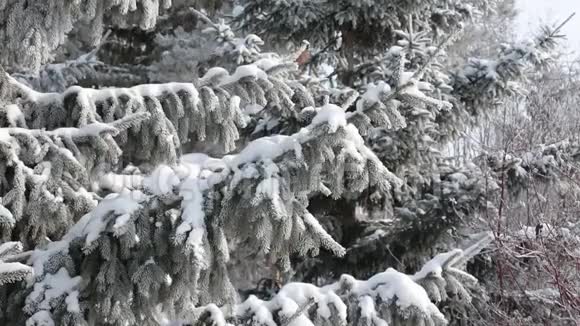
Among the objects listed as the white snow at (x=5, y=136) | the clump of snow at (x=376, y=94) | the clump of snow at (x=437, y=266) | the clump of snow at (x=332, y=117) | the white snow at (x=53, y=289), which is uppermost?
the clump of snow at (x=376, y=94)

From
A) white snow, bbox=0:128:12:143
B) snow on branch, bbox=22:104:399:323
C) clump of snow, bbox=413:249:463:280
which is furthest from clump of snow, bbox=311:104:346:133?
white snow, bbox=0:128:12:143

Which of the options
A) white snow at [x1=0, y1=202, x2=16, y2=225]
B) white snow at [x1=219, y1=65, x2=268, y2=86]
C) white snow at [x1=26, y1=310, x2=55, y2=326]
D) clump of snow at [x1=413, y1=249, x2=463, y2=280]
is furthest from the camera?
white snow at [x1=219, y1=65, x2=268, y2=86]

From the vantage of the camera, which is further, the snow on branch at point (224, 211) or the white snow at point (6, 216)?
the white snow at point (6, 216)

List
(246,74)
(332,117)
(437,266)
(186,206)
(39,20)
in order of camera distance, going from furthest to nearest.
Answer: (246,74), (437,266), (39,20), (186,206), (332,117)

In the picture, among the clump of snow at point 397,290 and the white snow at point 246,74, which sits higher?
the white snow at point 246,74

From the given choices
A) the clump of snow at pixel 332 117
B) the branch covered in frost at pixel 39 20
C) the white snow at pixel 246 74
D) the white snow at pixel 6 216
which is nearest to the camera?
the clump of snow at pixel 332 117

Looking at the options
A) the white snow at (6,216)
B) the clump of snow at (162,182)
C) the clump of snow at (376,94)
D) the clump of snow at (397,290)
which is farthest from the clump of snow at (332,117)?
the white snow at (6,216)

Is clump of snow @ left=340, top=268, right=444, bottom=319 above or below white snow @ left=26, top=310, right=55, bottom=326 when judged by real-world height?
above

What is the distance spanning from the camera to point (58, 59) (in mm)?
8336

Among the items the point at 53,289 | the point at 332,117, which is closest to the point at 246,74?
the point at 332,117

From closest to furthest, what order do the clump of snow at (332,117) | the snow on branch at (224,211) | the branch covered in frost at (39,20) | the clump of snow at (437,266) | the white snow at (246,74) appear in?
the clump of snow at (332,117)
the snow on branch at (224,211)
the branch covered in frost at (39,20)
the clump of snow at (437,266)
the white snow at (246,74)

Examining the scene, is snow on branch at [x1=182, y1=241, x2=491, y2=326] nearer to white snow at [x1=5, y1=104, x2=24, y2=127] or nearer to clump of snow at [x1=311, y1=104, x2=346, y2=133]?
clump of snow at [x1=311, y1=104, x2=346, y2=133]

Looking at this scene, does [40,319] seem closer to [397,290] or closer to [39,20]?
[39,20]

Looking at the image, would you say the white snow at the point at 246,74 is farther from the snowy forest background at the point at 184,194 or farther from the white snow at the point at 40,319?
the white snow at the point at 40,319
